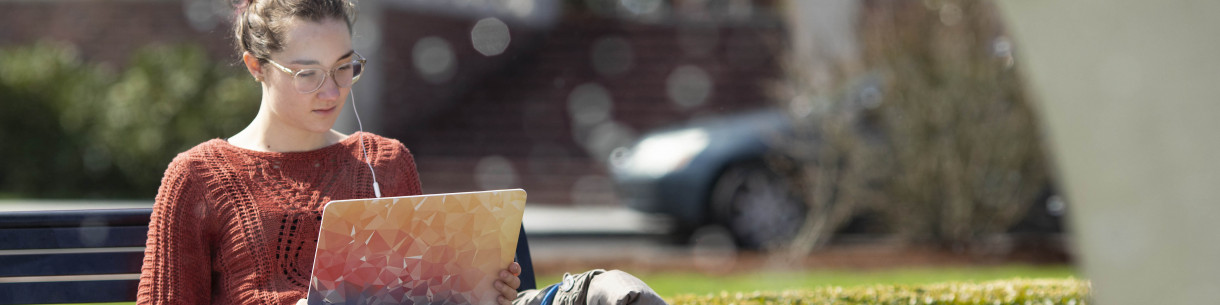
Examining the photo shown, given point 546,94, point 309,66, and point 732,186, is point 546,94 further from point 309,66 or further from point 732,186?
point 309,66

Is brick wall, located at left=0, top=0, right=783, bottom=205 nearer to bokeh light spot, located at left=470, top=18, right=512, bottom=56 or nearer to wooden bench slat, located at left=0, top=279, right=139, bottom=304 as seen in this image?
bokeh light spot, located at left=470, top=18, right=512, bottom=56

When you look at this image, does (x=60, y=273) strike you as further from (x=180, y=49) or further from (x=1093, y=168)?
(x=180, y=49)

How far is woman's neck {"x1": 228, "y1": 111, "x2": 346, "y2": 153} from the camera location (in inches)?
118

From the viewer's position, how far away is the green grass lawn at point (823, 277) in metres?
8.03

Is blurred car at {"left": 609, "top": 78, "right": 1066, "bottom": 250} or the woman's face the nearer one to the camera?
the woman's face

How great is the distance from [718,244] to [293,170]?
675 centimetres

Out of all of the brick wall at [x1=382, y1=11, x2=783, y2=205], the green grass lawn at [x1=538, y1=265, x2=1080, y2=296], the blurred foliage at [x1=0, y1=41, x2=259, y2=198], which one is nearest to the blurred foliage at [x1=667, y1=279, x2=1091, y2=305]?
the green grass lawn at [x1=538, y1=265, x2=1080, y2=296]

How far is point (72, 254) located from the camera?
3221 mm

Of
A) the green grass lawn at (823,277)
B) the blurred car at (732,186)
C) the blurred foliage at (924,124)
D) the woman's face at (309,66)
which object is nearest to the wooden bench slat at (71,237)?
the woman's face at (309,66)

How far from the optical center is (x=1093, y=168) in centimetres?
154

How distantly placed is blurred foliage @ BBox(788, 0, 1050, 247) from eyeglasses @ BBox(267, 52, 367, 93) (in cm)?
638

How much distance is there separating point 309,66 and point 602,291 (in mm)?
863

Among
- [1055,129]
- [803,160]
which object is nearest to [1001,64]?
[803,160]

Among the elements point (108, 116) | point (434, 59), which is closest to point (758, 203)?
point (108, 116)
